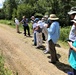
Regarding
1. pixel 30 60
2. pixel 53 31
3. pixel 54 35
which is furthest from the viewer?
pixel 30 60

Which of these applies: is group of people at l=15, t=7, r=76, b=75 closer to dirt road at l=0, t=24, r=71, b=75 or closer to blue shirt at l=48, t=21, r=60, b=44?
blue shirt at l=48, t=21, r=60, b=44

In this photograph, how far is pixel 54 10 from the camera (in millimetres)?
30266

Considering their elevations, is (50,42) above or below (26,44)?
above

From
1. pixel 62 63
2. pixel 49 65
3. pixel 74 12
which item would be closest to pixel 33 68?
pixel 49 65

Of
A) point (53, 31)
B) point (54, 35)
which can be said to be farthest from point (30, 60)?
point (53, 31)

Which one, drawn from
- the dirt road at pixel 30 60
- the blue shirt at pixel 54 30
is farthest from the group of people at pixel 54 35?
the dirt road at pixel 30 60

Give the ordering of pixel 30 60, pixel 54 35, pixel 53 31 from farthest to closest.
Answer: pixel 30 60 → pixel 54 35 → pixel 53 31

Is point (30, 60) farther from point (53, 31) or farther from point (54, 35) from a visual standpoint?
point (53, 31)

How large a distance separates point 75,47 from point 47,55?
5738 millimetres

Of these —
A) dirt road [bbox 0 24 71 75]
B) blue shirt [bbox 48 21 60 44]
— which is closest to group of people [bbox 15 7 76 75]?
blue shirt [bbox 48 21 60 44]

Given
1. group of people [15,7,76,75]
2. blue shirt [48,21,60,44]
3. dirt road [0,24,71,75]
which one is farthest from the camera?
blue shirt [48,21,60,44]

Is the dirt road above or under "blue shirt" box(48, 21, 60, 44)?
under

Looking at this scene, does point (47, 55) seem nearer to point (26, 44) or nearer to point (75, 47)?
point (26, 44)

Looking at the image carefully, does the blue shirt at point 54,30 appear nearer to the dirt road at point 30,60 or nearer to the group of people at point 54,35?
the group of people at point 54,35
